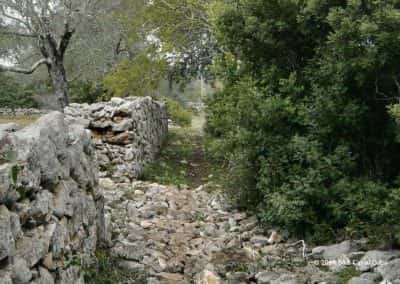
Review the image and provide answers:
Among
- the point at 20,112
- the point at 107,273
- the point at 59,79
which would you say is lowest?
the point at 107,273

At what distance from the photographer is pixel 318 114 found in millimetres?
5156

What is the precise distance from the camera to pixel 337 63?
4.93 meters

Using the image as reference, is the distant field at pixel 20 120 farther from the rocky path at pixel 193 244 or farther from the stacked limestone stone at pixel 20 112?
the stacked limestone stone at pixel 20 112

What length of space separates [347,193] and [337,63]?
58.3 inches

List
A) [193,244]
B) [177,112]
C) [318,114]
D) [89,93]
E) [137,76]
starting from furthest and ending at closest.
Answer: [89,93], [177,112], [137,76], [193,244], [318,114]

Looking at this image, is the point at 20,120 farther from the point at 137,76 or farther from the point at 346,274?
the point at 346,274

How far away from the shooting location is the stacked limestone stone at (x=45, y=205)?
2512mm

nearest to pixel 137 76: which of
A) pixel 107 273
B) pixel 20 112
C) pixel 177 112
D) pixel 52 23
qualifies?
pixel 177 112

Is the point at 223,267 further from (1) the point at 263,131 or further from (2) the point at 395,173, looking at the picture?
(2) the point at 395,173

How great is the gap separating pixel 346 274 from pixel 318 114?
1.93m

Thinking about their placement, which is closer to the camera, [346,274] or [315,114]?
[346,274]

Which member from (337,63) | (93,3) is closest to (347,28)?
(337,63)

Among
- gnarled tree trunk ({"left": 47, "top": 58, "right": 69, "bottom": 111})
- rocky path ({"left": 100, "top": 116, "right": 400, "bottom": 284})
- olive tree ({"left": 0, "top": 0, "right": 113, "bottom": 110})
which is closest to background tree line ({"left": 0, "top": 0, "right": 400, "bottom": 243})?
rocky path ({"left": 100, "top": 116, "right": 400, "bottom": 284})

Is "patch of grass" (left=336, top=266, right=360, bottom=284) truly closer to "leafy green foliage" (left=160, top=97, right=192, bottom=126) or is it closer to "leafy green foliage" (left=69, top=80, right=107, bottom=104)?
"leafy green foliage" (left=160, top=97, right=192, bottom=126)
